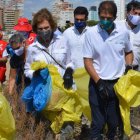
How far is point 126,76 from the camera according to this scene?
14.1ft

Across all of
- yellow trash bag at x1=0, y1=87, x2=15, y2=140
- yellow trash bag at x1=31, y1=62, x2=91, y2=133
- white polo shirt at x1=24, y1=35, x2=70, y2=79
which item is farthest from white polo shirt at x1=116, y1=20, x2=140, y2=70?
yellow trash bag at x1=0, y1=87, x2=15, y2=140

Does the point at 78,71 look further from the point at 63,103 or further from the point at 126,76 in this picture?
the point at 126,76

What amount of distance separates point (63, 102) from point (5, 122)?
1.57m

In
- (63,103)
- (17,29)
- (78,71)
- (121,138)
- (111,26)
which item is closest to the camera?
(111,26)

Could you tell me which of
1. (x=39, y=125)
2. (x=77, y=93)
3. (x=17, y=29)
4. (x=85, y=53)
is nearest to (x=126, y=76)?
(x=85, y=53)

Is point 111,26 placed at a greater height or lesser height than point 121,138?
greater

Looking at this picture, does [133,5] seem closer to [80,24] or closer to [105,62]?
[80,24]

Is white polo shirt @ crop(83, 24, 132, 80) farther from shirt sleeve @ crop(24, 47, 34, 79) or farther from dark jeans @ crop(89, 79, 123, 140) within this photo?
shirt sleeve @ crop(24, 47, 34, 79)

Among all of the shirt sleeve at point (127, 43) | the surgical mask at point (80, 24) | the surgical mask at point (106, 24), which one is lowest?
the shirt sleeve at point (127, 43)

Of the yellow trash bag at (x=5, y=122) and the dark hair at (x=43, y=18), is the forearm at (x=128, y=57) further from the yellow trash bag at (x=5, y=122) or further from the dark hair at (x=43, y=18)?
the yellow trash bag at (x=5, y=122)

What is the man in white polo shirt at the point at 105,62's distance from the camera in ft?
13.6

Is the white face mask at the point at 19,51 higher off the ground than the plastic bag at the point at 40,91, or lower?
higher

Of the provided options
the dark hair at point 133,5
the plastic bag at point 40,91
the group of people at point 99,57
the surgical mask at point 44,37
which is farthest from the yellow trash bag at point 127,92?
the dark hair at point 133,5

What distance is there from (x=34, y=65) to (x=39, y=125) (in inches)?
27.8
